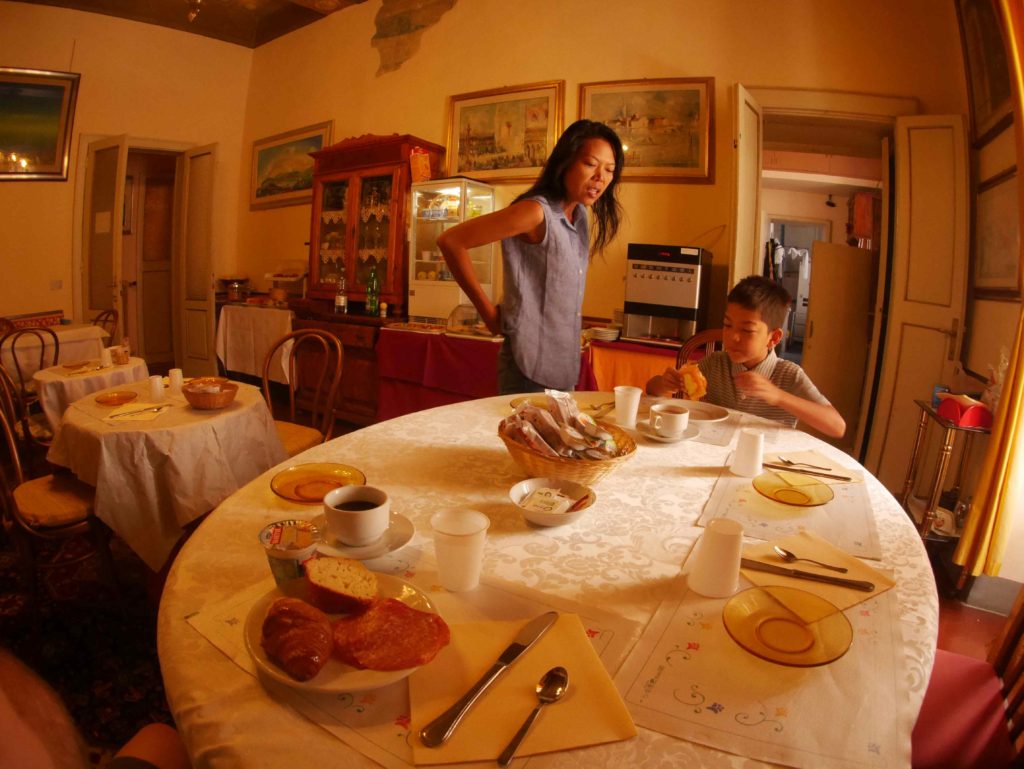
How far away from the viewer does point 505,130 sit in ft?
12.8

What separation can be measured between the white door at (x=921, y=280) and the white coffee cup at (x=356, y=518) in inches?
125

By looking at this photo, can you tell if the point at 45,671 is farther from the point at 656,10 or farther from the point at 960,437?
the point at 656,10

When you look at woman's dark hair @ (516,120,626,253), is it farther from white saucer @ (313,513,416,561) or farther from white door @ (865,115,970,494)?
white door @ (865,115,970,494)

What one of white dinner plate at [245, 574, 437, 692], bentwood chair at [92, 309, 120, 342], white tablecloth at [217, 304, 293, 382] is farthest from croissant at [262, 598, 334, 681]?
bentwood chair at [92, 309, 120, 342]

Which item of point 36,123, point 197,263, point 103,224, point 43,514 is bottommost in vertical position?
point 43,514

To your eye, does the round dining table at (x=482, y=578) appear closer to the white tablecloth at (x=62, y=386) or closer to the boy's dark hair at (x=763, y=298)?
the boy's dark hair at (x=763, y=298)

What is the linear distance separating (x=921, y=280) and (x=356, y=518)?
11.1 feet

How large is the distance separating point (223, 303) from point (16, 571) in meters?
3.38

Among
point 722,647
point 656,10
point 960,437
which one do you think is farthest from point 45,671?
point 656,10

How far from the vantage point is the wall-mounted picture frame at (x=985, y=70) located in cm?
241

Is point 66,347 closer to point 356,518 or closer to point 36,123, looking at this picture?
point 36,123

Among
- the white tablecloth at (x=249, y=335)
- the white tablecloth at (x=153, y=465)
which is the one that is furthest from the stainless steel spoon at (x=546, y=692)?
the white tablecloth at (x=249, y=335)

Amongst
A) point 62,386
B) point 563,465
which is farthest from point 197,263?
point 563,465

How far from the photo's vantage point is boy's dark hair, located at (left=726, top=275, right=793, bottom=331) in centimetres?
170
